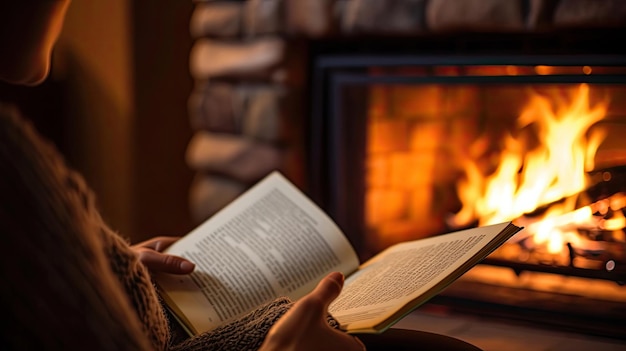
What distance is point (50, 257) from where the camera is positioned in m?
0.55

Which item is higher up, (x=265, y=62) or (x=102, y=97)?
(x=265, y=62)

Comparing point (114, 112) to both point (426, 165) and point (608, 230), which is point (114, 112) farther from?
point (608, 230)

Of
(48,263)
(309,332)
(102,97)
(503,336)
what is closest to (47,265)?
(48,263)

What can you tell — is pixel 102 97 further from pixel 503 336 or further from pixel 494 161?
pixel 503 336

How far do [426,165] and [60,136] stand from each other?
1081 mm

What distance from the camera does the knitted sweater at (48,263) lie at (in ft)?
1.75

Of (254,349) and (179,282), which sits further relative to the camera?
(179,282)

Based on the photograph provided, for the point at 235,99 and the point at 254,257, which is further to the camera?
the point at 235,99

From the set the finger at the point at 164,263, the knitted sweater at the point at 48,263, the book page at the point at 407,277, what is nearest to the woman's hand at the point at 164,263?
the finger at the point at 164,263

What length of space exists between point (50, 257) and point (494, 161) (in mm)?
1097

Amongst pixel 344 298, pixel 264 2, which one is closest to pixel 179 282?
pixel 344 298

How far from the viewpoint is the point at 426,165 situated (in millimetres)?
1628

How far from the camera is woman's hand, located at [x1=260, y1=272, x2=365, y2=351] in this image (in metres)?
0.63

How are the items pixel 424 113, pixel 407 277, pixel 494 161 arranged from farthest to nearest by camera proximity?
1. pixel 424 113
2. pixel 494 161
3. pixel 407 277
